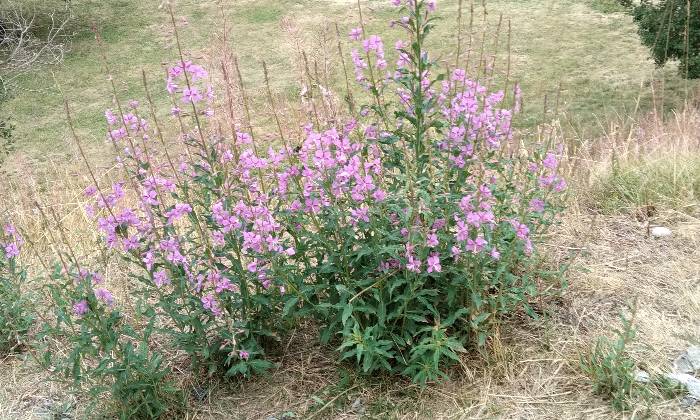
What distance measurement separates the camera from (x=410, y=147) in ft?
7.99

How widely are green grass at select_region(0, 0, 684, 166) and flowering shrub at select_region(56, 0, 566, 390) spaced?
546 centimetres

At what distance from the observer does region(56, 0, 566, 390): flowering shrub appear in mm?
2133

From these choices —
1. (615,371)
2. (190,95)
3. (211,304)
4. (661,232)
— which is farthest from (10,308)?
(661,232)

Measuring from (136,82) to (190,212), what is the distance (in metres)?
8.68

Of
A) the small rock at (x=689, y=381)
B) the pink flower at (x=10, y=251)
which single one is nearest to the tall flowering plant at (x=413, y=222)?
the small rock at (x=689, y=381)

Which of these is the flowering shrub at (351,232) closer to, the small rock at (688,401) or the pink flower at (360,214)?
the pink flower at (360,214)

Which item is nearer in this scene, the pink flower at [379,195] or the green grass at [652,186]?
the pink flower at [379,195]

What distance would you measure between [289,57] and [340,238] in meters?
7.41

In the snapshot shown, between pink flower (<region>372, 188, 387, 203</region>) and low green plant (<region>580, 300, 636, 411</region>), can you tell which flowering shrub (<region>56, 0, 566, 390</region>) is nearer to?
pink flower (<region>372, 188, 387, 203</region>)

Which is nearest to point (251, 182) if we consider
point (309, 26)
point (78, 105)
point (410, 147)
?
point (410, 147)

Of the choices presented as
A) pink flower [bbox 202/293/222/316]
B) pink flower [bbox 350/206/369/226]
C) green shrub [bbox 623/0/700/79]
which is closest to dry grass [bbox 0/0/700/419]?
pink flower [bbox 202/293/222/316]

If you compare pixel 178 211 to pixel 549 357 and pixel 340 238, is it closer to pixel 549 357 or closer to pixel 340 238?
pixel 340 238

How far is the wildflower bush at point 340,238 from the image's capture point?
2135 mm

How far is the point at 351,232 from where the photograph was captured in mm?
2145
